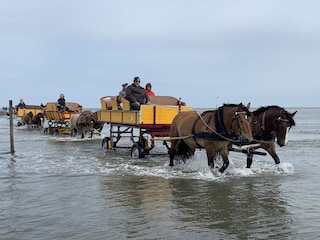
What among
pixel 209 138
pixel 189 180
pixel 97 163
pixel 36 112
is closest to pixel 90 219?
pixel 189 180

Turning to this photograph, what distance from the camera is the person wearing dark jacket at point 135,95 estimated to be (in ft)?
43.9

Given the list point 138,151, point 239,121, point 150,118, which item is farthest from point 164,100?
point 239,121

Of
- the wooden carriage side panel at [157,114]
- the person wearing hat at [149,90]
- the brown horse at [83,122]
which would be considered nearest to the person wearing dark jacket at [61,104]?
the brown horse at [83,122]

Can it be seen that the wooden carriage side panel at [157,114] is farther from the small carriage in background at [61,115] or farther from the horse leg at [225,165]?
the small carriage in background at [61,115]

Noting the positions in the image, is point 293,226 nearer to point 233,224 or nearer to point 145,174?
point 233,224

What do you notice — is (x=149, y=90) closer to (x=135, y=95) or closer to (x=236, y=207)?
(x=135, y=95)

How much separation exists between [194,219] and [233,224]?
0.59 meters

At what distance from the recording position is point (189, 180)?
9414 mm

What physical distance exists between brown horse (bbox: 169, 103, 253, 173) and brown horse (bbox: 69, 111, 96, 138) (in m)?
11.2

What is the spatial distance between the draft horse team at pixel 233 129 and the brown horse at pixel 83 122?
11.4 metres

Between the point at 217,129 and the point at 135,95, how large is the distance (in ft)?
14.7

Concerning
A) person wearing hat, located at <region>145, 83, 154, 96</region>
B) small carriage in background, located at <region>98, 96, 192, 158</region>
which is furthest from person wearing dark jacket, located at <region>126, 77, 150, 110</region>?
person wearing hat, located at <region>145, 83, 154, 96</region>

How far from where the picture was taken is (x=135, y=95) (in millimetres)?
13492

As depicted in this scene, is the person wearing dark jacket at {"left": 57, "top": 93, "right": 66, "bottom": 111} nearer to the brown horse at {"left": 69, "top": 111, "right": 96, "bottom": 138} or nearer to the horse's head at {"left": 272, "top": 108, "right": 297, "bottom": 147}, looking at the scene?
the brown horse at {"left": 69, "top": 111, "right": 96, "bottom": 138}
